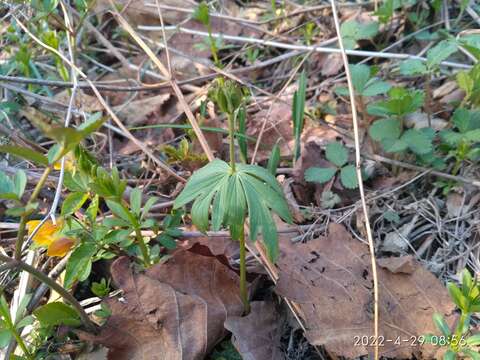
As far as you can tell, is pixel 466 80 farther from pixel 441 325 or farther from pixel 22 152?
pixel 22 152

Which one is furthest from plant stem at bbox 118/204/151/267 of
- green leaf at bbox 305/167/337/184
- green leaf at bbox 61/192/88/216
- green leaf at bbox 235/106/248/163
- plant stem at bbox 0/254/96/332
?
green leaf at bbox 305/167/337/184

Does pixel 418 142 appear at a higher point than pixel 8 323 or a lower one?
higher

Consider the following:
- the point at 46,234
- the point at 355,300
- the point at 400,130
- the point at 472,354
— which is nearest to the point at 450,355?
the point at 472,354

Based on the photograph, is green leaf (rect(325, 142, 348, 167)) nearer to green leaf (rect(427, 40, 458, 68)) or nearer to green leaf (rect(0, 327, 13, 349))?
green leaf (rect(427, 40, 458, 68))

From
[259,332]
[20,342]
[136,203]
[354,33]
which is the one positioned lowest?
[259,332]

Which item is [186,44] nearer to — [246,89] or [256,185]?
[246,89]

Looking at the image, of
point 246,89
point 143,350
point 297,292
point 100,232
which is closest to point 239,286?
point 297,292
